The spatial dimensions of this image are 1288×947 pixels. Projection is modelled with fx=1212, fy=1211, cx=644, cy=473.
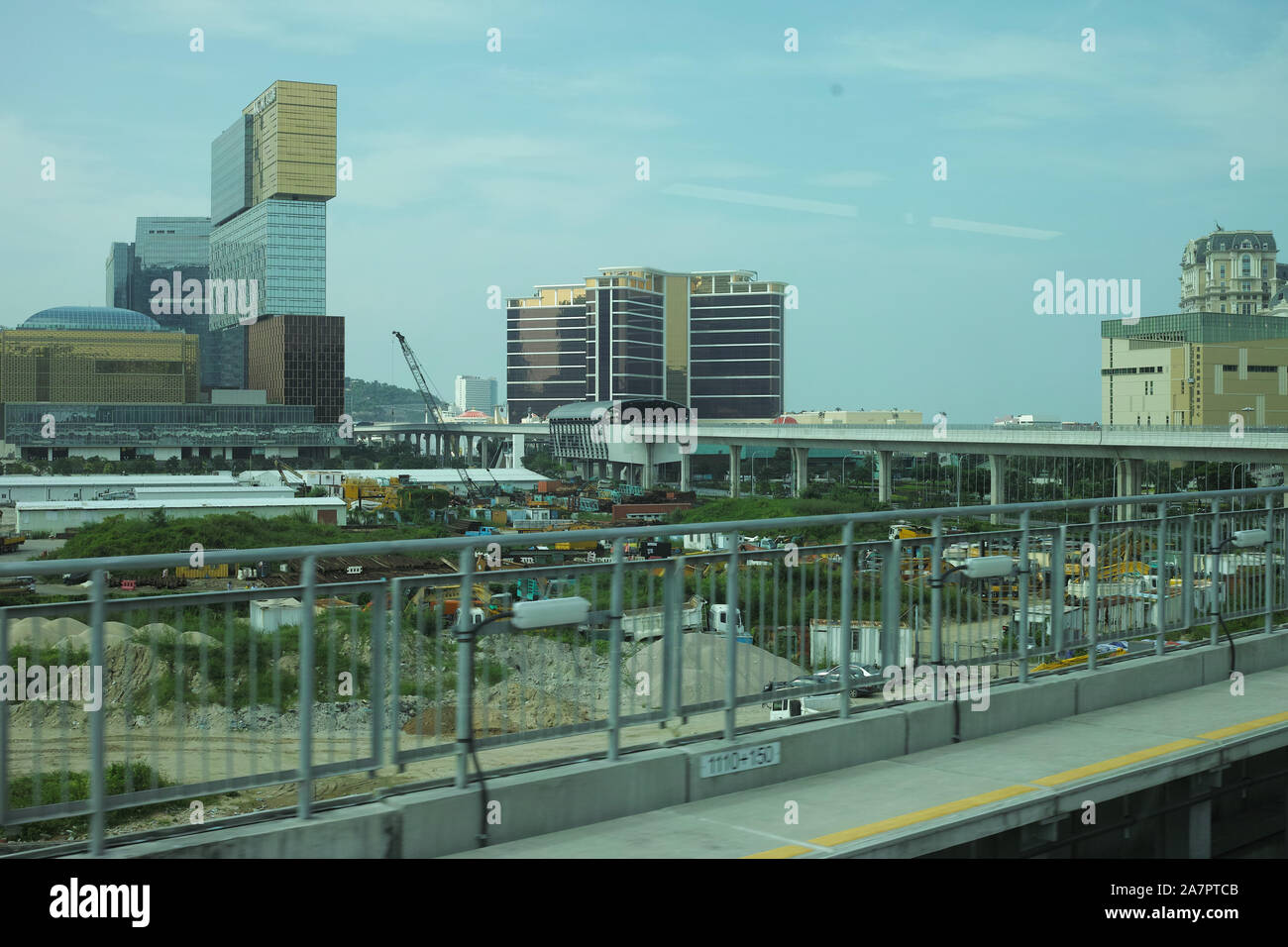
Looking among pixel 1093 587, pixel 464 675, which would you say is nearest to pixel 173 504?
pixel 1093 587

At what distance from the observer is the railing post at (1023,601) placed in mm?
9547

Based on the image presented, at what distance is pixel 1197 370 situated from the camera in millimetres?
127125

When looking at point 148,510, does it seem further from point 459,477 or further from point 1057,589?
point 1057,589

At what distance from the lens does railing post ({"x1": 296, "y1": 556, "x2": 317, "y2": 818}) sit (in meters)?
5.98

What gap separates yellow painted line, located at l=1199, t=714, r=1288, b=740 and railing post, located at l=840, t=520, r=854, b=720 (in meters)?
2.79

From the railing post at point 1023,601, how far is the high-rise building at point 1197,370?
117657 millimetres

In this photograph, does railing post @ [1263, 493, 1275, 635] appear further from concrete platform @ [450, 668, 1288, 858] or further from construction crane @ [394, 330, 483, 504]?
construction crane @ [394, 330, 483, 504]

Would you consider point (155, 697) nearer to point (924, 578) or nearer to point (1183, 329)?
point (924, 578)

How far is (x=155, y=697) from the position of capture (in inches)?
221

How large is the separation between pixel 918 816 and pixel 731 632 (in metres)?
1.60

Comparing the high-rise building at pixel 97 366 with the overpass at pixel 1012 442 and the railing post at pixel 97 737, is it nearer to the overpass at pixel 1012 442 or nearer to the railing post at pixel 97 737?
the overpass at pixel 1012 442

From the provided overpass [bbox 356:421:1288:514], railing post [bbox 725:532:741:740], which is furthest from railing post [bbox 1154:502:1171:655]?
overpass [bbox 356:421:1288:514]

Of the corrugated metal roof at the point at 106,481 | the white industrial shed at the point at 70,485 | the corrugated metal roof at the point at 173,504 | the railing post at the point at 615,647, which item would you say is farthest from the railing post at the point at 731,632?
the corrugated metal roof at the point at 106,481
